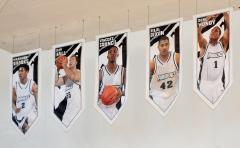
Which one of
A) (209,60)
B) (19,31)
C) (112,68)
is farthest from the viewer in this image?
(19,31)

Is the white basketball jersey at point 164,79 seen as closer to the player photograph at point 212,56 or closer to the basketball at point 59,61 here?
the player photograph at point 212,56

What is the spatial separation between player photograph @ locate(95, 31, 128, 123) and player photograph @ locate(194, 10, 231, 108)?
1283 millimetres

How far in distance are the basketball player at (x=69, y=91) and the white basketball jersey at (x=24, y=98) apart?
2.67ft

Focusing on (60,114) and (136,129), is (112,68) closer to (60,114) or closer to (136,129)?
(60,114)

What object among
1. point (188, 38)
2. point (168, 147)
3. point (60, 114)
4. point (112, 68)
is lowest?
point (168, 147)

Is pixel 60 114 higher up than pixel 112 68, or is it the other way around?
pixel 112 68

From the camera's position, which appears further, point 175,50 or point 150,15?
point 150,15

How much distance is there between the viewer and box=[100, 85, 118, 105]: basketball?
6984 millimetres

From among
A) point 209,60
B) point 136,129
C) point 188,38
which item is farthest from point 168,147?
point 209,60

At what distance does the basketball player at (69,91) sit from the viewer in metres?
7.43

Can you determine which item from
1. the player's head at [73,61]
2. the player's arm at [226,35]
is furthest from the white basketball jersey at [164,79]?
the player's head at [73,61]

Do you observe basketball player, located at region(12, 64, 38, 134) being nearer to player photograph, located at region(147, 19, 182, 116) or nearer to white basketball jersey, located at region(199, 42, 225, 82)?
player photograph, located at region(147, 19, 182, 116)

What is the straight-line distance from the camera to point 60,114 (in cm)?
759

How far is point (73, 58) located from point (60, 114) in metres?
0.98
